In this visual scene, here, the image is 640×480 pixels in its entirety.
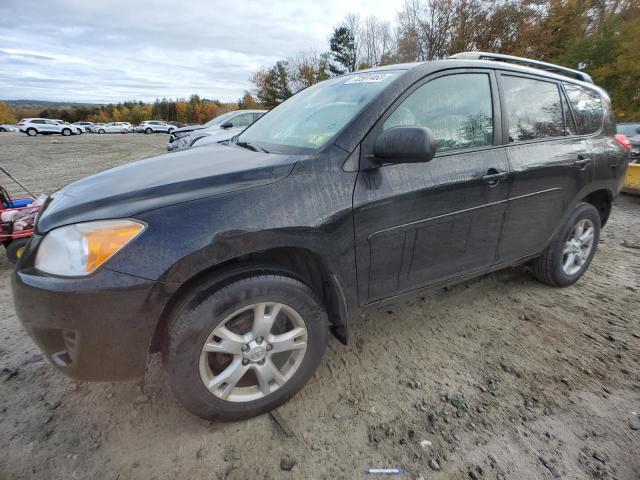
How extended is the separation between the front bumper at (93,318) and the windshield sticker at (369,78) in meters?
1.65

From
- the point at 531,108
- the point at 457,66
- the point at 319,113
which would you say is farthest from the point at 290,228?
the point at 531,108

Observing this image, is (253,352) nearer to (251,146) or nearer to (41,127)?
(251,146)

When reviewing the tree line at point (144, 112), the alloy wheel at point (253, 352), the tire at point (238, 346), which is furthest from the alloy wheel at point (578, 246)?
the tree line at point (144, 112)

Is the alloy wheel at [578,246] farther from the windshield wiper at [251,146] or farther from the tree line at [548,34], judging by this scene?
the tree line at [548,34]

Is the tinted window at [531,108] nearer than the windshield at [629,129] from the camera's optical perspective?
Yes

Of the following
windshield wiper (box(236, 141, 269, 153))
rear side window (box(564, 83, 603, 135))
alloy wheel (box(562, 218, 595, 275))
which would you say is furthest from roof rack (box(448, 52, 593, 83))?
windshield wiper (box(236, 141, 269, 153))

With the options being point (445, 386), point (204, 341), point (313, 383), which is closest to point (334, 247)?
point (204, 341)

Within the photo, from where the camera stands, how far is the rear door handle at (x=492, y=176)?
227cm

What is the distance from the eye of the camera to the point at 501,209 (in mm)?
2416

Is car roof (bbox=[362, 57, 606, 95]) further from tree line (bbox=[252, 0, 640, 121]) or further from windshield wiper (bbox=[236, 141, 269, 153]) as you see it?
tree line (bbox=[252, 0, 640, 121])

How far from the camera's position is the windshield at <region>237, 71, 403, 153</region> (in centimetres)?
203

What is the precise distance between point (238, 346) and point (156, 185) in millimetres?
839

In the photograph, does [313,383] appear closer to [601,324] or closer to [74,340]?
[74,340]

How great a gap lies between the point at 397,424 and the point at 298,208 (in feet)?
3.98
